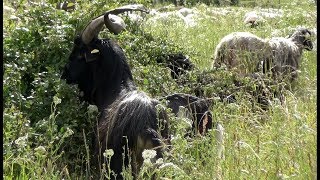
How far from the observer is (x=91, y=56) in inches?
237

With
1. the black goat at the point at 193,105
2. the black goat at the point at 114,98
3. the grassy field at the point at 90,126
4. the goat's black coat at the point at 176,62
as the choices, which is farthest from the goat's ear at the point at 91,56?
the goat's black coat at the point at 176,62

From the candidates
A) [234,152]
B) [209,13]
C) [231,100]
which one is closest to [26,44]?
[231,100]

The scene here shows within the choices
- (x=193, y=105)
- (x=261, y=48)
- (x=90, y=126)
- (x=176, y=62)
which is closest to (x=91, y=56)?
(x=90, y=126)

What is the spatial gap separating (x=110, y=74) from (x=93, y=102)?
0.39 meters

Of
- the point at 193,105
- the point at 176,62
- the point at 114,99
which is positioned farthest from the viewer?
the point at 176,62

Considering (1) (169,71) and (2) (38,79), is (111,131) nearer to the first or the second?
(2) (38,79)

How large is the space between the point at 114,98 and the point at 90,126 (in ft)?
1.11

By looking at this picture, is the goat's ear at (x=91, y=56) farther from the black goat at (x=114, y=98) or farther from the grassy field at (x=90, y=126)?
the grassy field at (x=90, y=126)

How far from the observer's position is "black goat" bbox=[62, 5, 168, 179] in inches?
199

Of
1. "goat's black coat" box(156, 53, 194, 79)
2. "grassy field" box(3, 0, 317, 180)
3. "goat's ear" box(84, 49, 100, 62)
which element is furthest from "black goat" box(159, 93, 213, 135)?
"goat's black coat" box(156, 53, 194, 79)

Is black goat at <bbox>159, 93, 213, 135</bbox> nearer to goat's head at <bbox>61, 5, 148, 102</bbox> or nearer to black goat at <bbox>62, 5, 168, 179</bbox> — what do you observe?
black goat at <bbox>62, 5, 168, 179</bbox>

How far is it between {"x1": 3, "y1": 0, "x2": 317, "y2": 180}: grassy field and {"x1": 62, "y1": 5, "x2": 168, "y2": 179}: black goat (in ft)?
0.58

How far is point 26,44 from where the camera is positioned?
6.47m

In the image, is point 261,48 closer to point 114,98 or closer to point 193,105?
point 193,105
